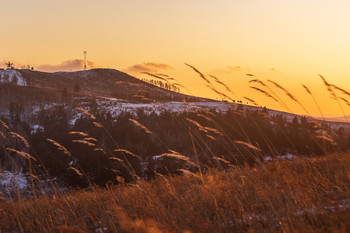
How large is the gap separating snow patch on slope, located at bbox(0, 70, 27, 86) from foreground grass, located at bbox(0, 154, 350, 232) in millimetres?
184905

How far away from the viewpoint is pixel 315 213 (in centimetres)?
359

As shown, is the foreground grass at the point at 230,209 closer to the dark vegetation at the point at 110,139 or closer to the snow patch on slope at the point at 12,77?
the dark vegetation at the point at 110,139

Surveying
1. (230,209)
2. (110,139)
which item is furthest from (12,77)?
(230,209)

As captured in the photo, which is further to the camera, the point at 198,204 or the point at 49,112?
the point at 49,112

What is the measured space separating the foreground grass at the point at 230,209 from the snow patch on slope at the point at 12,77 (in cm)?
18491

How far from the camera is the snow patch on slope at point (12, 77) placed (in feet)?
559

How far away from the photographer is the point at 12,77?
175 metres

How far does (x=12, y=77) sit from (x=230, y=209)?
643ft

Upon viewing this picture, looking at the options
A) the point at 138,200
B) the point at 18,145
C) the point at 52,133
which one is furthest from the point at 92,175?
the point at 138,200

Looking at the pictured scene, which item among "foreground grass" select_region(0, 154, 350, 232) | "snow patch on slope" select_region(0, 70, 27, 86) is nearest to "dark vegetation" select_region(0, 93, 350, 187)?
"foreground grass" select_region(0, 154, 350, 232)

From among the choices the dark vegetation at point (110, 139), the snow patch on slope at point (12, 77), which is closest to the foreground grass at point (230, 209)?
the dark vegetation at point (110, 139)

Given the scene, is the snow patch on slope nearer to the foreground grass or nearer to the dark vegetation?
the dark vegetation

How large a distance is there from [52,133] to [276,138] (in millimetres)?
65482

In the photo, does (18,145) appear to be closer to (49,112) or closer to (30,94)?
(49,112)
